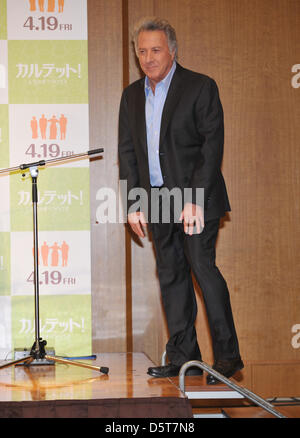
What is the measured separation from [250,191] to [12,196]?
1433 mm

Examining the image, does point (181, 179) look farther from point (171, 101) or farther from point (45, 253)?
point (45, 253)

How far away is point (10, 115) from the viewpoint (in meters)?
3.56

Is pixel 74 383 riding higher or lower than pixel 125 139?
lower

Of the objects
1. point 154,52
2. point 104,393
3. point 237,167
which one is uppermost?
point 154,52

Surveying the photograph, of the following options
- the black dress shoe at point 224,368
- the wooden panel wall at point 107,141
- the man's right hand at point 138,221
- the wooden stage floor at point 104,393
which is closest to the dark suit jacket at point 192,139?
the man's right hand at point 138,221

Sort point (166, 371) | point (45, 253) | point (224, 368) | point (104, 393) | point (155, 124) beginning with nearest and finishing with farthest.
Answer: point (104, 393)
point (224, 368)
point (166, 371)
point (155, 124)
point (45, 253)

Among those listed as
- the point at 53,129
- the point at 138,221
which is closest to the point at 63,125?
the point at 53,129

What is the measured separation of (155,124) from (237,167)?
1.08m

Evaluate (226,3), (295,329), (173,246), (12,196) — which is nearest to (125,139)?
(173,246)

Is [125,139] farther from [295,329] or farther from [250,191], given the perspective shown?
[295,329]

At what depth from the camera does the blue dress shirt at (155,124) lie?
2.69 metres

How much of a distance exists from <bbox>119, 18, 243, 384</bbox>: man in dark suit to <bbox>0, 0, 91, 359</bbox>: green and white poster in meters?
0.88

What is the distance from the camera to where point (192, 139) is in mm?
2652

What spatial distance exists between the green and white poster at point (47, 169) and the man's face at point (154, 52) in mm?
1031
